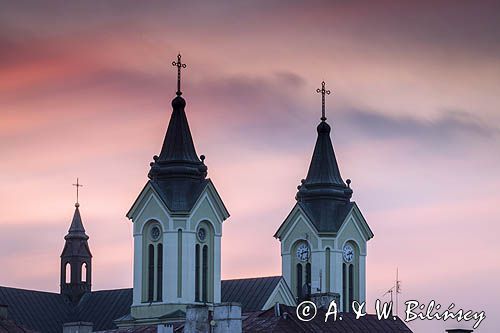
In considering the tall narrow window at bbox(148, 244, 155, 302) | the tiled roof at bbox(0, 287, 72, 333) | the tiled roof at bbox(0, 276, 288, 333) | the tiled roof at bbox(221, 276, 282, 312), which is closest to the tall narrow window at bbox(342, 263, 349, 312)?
the tiled roof at bbox(221, 276, 282, 312)

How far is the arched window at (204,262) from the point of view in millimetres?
109200

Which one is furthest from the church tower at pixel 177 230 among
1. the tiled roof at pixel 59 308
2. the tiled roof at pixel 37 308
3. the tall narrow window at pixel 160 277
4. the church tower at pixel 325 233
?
the tiled roof at pixel 37 308

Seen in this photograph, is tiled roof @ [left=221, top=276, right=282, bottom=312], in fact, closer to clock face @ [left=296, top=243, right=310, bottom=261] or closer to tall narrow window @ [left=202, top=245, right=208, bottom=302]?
tall narrow window @ [left=202, top=245, right=208, bottom=302]

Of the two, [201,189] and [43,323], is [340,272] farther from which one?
[43,323]

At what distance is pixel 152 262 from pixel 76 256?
2355cm

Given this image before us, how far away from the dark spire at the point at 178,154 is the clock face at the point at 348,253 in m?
12.7

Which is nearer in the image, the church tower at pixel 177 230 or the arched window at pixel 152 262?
the church tower at pixel 177 230

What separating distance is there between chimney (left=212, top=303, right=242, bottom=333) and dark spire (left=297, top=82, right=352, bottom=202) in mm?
46387

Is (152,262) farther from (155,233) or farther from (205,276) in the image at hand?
(205,276)

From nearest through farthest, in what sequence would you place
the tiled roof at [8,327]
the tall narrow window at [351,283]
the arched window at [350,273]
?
the tiled roof at [8,327] < the arched window at [350,273] < the tall narrow window at [351,283]

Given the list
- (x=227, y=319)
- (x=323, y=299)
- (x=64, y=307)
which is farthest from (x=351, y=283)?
(x=227, y=319)

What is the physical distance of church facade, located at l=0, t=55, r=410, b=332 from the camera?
109125 mm

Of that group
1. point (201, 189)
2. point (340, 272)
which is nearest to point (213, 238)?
point (201, 189)

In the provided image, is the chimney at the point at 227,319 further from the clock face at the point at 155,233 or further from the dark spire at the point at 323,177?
the dark spire at the point at 323,177
